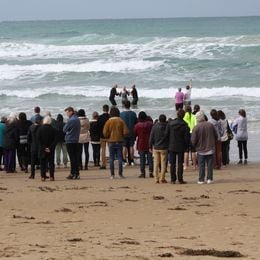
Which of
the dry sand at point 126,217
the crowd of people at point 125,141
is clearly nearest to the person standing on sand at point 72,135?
the crowd of people at point 125,141

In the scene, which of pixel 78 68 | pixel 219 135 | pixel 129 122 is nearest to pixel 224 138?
pixel 219 135

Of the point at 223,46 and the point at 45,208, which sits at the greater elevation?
the point at 223,46

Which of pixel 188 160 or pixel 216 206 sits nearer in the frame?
pixel 216 206

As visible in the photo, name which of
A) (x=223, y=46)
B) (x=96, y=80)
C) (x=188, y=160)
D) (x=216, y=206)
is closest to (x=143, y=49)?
(x=223, y=46)

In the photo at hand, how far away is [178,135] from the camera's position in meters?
15.7

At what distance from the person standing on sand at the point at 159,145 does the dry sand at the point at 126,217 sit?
1.03 ft

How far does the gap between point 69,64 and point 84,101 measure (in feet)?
59.6

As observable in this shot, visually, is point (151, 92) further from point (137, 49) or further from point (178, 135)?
point (137, 49)

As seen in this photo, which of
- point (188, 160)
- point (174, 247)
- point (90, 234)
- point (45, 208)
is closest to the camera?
point (174, 247)

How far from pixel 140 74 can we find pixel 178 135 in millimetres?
33154

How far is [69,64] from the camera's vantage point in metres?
55.5

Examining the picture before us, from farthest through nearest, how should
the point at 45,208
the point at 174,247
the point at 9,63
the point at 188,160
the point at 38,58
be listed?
the point at 38,58 < the point at 9,63 < the point at 188,160 < the point at 45,208 < the point at 174,247

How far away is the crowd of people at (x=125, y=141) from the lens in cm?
1591

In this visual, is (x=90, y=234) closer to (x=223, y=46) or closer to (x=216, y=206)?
(x=216, y=206)
